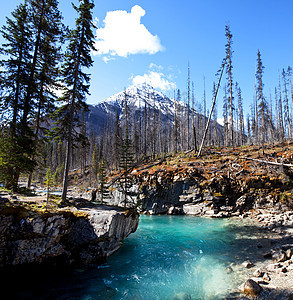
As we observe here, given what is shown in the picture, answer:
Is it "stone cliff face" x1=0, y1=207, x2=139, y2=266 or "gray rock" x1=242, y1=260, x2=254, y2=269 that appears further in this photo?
"gray rock" x1=242, y1=260, x2=254, y2=269

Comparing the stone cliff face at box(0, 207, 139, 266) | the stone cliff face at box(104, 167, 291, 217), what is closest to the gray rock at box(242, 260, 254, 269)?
the stone cliff face at box(0, 207, 139, 266)

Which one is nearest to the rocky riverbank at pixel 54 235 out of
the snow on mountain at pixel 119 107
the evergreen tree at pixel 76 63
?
the evergreen tree at pixel 76 63

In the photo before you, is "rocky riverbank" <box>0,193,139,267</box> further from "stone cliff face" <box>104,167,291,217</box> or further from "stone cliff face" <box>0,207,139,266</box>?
"stone cliff face" <box>104,167,291,217</box>

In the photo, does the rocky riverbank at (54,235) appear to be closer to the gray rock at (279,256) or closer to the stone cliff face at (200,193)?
the gray rock at (279,256)

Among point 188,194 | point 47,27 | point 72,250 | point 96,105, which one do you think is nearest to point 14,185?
point 72,250

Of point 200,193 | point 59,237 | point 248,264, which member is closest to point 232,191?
point 200,193

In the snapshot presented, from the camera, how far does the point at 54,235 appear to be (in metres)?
8.07

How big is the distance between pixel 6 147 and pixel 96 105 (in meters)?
171

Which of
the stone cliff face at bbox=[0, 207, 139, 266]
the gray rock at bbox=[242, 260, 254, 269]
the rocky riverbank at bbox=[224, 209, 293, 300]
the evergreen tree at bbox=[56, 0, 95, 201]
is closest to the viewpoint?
the rocky riverbank at bbox=[224, 209, 293, 300]

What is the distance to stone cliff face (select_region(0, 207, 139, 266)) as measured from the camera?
7.32 metres

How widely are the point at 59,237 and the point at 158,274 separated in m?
5.16

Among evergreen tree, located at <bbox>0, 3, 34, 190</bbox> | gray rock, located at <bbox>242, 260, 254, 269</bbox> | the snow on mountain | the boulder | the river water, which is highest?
the snow on mountain

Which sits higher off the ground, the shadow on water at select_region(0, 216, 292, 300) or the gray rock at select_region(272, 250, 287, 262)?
the gray rock at select_region(272, 250, 287, 262)

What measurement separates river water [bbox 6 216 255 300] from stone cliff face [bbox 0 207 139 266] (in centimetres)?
78
